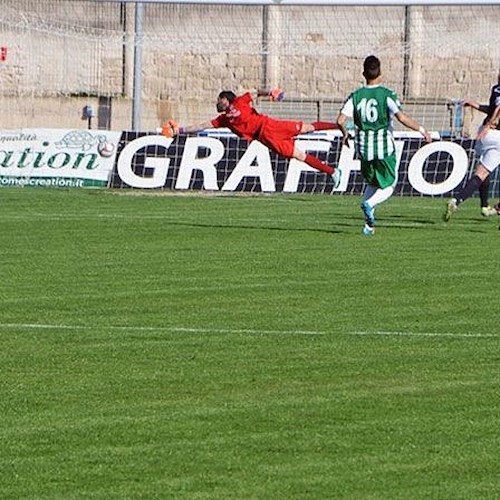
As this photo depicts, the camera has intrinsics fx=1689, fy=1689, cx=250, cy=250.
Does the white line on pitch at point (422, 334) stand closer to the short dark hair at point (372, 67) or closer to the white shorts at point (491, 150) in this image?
the short dark hair at point (372, 67)

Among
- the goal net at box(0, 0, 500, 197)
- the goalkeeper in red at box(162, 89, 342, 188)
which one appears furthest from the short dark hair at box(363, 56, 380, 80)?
the goal net at box(0, 0, 500, 197)

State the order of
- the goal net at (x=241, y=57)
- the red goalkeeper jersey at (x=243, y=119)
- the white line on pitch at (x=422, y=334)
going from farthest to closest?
the goal net at (x=241, y=57)
the red goalkeeper jersey at (x=243, y=119)
the white line on pitch at (x=422, y=334)

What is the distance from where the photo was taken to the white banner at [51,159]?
29469 mm

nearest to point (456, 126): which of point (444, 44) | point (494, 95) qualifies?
point (444, 44)

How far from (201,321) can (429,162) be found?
1655cm

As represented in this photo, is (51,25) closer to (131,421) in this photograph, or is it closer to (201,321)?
(201,321)

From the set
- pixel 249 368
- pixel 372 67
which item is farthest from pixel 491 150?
pixel 249 368

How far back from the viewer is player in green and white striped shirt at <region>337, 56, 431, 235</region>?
19.8 metres

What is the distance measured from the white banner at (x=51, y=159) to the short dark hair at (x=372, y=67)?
10414 mm

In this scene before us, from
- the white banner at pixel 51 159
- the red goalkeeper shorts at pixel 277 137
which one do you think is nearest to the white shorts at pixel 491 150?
the red goalkeeper shorts at pixel 277 137

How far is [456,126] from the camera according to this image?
38688 mm

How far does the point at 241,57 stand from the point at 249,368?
33.4m

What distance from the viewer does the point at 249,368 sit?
32.2ft

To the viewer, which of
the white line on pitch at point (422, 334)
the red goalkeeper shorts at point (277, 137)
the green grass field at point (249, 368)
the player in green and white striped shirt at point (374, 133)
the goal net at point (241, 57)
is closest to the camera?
the green grass field at point (249, 368)
